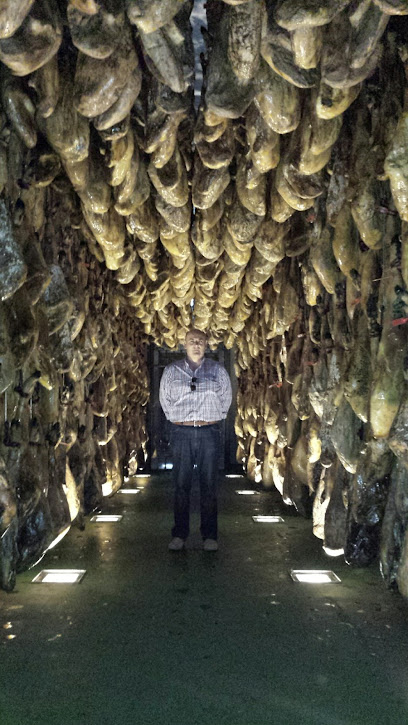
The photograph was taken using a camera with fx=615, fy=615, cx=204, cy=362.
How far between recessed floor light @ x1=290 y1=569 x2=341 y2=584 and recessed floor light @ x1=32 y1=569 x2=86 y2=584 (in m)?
1.38

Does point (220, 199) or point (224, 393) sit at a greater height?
point (220, 199)

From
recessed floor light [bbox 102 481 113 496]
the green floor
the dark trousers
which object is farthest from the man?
recessed floor light [bbox 102 481 113 496]

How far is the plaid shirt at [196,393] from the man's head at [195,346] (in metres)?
0.06

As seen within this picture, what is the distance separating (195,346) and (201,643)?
96.6 inches

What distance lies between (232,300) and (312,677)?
5964 millimetres

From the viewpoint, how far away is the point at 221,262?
6520mm

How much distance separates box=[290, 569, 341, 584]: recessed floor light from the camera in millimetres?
3828

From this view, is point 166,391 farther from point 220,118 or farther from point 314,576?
point 220,118

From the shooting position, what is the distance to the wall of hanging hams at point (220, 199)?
2.67 meters

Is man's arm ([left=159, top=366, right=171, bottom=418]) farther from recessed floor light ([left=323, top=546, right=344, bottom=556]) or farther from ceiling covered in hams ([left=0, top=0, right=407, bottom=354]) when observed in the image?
recessed floor light ([left=323, top=546, right=344, bottom=556])

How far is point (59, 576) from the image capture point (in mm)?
3924

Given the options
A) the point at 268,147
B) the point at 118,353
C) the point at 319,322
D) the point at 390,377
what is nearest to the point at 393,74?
the point at 268,147

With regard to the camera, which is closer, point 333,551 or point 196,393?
point 333,551

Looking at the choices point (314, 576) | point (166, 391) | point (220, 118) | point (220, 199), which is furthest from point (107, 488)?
point (220, 118)
